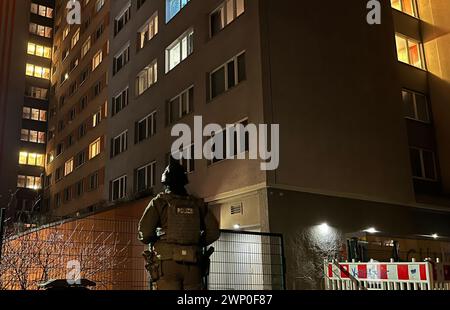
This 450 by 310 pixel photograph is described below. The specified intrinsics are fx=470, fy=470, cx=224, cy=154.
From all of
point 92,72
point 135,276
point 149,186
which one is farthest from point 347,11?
point 92,72

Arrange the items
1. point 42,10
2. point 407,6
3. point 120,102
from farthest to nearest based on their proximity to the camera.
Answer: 1. point 42,10
2. point 120,102
3. point 407,6

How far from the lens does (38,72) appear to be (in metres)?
47.4

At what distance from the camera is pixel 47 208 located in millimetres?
39375

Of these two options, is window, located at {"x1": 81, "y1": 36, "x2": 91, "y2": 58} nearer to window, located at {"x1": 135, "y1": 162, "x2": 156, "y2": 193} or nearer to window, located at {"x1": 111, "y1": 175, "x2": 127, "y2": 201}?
window, located at {"x1": 111, "y1": 175, "x2": 127, "y2": 201}

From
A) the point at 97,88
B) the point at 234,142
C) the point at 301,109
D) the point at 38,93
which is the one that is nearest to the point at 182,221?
the point at 234,142

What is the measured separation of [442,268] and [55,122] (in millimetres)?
38393

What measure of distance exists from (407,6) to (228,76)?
10736mm

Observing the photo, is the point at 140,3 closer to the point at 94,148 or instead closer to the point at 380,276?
the point at 94,148

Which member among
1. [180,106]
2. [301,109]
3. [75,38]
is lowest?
[301,109]

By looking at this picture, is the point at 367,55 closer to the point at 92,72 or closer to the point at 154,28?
the point at 154,28

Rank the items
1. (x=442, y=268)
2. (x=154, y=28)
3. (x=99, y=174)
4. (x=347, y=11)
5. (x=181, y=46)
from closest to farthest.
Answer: (x=442, y=268), (x=347, y=11), (x=181, y=46), (x=154, y=28), (x=99, y=174)

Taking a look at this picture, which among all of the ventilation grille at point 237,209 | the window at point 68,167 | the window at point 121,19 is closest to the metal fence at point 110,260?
the ventilation grille at point 237,209

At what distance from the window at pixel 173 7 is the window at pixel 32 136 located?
96.5 ft

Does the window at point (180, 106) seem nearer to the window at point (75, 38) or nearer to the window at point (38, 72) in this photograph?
the window at point (75, 38)
